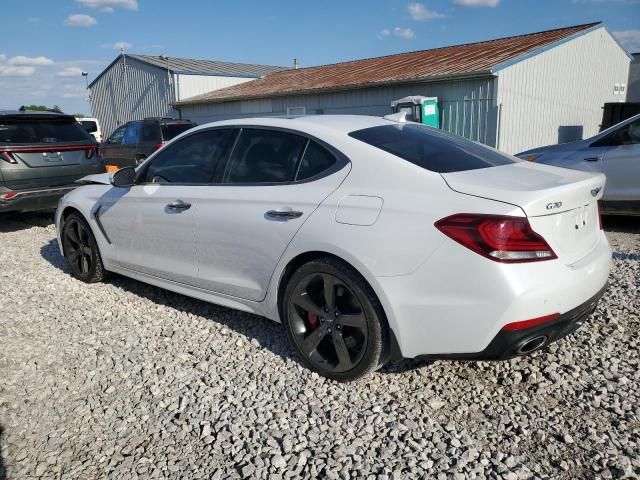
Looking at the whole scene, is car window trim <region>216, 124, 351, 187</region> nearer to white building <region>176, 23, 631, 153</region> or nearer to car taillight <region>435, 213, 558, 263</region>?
car taillight <region>435, 213, 558, 263</region>

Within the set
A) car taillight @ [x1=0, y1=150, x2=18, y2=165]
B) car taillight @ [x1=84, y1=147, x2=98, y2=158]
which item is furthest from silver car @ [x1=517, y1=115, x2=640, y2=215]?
car taillight @ [x1=0, y1=150, x2=18, y2=165]

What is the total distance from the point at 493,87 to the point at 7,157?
10452 millimetres

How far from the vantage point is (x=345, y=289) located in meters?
2.90

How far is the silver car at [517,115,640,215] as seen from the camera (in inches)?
245

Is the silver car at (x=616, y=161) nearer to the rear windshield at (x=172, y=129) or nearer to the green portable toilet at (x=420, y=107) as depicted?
the green portable toilet at (x=420, y=107)

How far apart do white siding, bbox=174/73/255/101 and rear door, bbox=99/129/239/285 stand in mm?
20878

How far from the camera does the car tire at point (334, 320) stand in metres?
2.78

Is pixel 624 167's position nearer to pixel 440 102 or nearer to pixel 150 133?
pixel 440 102

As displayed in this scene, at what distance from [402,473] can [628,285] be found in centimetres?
318

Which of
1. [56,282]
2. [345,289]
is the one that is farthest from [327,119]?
[56,282]

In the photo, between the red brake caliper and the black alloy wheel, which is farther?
the red brake caliper

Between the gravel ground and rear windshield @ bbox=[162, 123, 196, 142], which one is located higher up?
rear windshield @ bbox=[162, 123, 196, 142]

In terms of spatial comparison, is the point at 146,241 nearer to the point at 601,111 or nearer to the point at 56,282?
the point at 56,282

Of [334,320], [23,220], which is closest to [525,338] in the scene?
[334,320]
